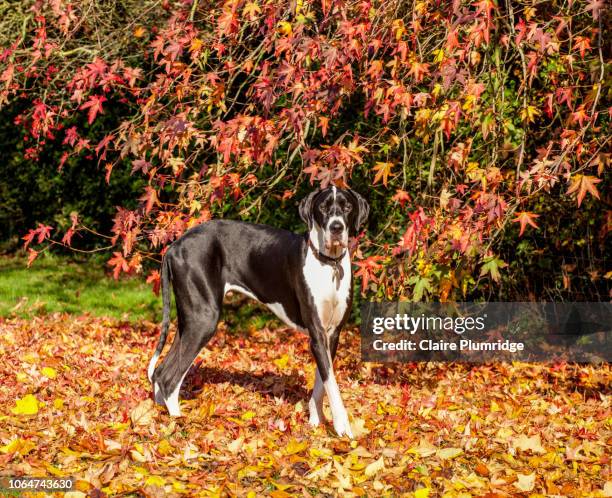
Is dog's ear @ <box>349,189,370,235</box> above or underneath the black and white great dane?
above

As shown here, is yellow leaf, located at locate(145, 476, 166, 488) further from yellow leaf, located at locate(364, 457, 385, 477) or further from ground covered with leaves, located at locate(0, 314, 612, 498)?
yellow leaf, located at locate(364, 457, 385, 477)

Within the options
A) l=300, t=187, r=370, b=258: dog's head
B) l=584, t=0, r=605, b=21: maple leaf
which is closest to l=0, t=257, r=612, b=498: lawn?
l=300, t=187, r=370, b=258: dog's head

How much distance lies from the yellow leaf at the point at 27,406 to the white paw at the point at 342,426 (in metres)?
1.87

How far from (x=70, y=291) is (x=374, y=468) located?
6066mm

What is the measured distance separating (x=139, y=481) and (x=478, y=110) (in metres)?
3.20

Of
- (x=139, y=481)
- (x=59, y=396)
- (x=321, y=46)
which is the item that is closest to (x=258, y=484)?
(x=139, y=481)

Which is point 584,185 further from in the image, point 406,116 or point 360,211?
point 406,116

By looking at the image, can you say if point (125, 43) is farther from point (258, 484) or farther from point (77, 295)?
point (258, 484)

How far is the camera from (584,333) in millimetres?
7223

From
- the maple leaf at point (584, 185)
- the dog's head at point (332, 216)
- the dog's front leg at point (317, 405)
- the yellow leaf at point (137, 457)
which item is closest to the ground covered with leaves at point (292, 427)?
the yellow leaf at point (137, 457)

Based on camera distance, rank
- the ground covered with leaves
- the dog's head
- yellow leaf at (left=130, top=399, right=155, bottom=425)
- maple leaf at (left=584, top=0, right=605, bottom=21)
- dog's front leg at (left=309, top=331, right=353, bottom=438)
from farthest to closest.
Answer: yellow leaf at (left=130, top=399, right=155, bottom=425) < maple leaf at (left=584, top=0, right=605, bottom=21) < dog's front leg at (left=309, top=331, right=353, bottom=438) < the dog's head < the ground covered with leaves

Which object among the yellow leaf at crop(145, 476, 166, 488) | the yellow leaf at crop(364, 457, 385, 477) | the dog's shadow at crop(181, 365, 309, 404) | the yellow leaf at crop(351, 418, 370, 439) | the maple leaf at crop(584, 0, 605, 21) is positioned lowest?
the dog's shadow at crop(181, 365, 309, 404)

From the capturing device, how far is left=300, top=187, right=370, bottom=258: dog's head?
4.18 metres

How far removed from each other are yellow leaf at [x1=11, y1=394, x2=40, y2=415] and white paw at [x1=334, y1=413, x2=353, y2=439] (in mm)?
1867
